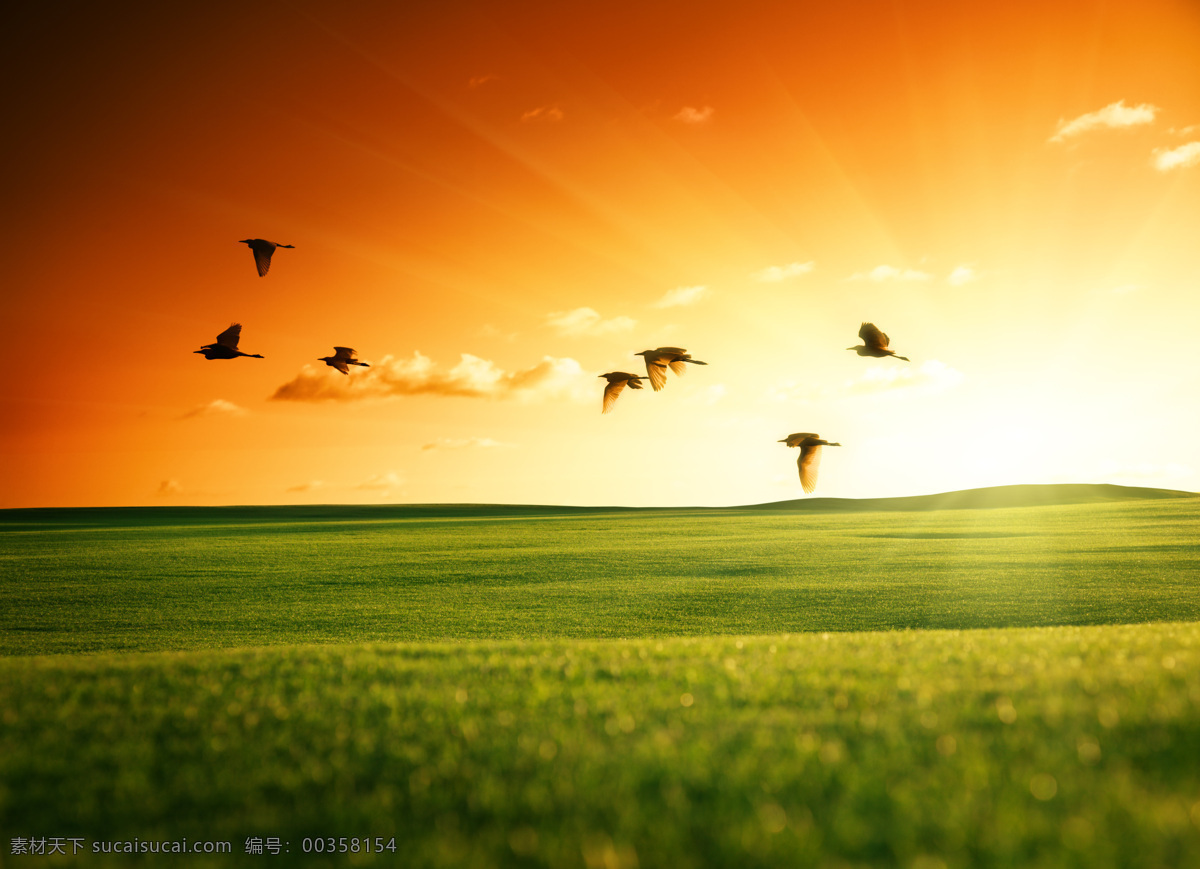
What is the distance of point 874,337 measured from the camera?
9.88 m

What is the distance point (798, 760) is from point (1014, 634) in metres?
6.70

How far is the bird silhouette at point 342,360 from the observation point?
41.0 ft

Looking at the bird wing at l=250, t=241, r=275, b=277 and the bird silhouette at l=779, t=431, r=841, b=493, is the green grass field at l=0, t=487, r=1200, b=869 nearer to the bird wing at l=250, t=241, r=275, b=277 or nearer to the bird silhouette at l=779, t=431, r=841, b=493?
the bird silhouette at l=779, t=431, r=841, b=493

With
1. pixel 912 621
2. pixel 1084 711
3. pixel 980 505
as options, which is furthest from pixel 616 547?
pixel 980 505

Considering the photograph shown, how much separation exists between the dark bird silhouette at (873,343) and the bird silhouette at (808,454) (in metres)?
1.69

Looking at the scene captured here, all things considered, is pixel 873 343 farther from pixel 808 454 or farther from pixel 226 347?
pixel 226 347

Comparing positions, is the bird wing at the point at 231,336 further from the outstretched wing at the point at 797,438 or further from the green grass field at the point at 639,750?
the outstretched wing at the point at 797,438

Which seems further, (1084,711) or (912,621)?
(912,621)

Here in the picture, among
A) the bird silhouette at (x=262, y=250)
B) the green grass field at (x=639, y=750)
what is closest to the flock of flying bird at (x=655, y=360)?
the bird silhouette at (x=262, y=250)

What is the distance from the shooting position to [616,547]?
3456cm

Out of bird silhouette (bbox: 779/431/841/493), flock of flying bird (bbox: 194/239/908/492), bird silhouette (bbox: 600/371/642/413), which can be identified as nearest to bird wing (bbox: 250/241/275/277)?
flock of flying bird (bbox: 194/239/908/492)

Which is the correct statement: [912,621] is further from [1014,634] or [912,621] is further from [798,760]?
[798,760]

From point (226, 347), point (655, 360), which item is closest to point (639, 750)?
point (655, 360)

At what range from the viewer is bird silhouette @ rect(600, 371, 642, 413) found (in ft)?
38.4
